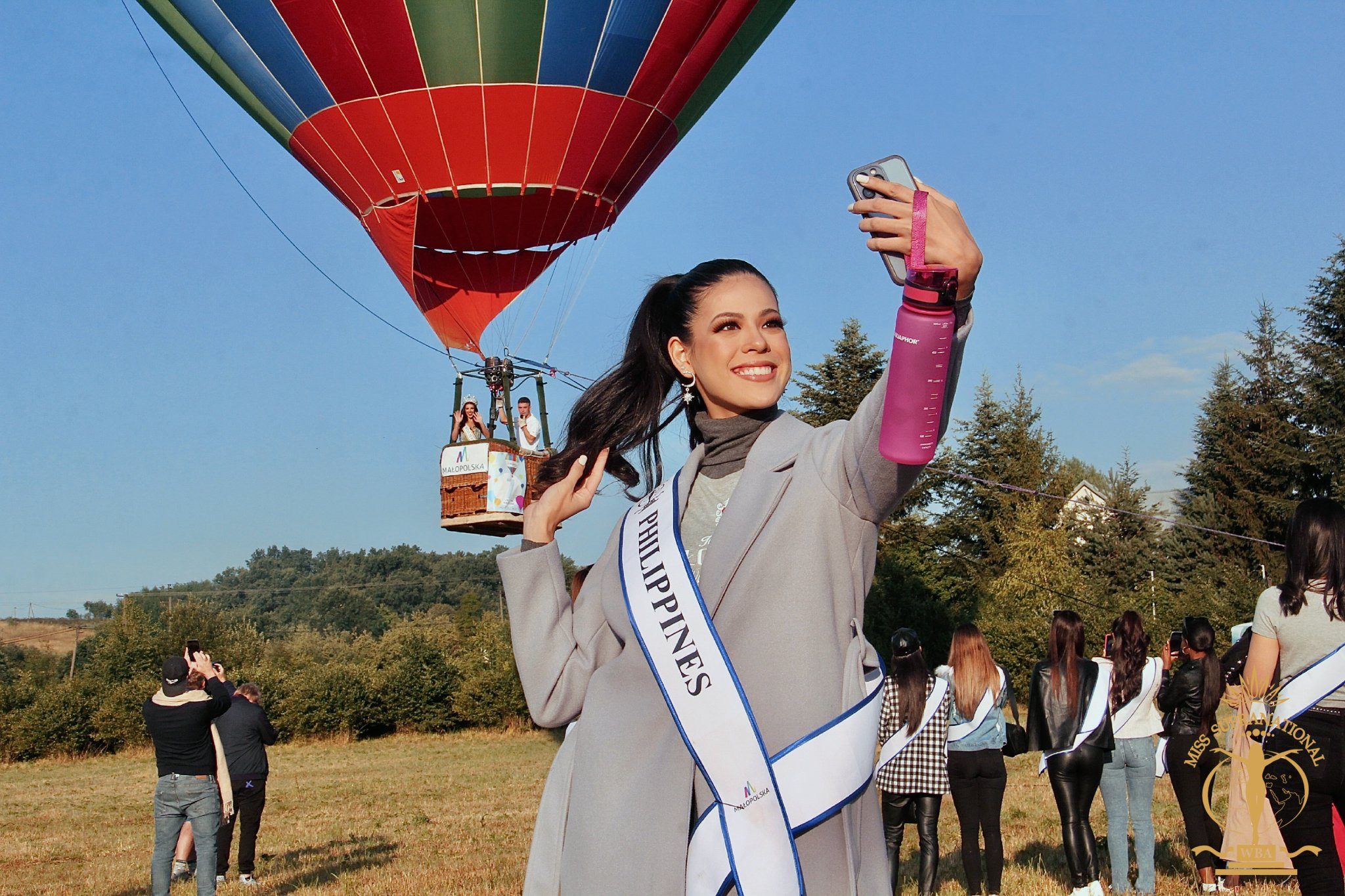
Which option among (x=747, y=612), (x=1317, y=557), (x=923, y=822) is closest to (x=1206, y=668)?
(x=923, y=822)

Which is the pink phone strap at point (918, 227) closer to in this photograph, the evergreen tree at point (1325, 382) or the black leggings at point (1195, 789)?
the black leggings at point (1195, 789)

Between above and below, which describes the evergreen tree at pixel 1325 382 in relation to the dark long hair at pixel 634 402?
above

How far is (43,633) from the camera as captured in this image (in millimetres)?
84062

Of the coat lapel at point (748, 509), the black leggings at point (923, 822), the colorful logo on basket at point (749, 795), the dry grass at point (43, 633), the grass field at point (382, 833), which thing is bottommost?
the grass field at point (382, 833)

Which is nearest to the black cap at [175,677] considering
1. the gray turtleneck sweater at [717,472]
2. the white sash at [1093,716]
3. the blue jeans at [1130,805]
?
the white sash at [1093,716]

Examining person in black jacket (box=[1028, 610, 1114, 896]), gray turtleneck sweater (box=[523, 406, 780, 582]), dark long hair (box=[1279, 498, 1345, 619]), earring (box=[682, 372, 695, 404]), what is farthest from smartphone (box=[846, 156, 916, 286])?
person in black jacket (box=[1028, 610, 1114, 896])

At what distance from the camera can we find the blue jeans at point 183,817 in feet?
25.0

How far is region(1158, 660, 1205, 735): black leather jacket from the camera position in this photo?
7145mm

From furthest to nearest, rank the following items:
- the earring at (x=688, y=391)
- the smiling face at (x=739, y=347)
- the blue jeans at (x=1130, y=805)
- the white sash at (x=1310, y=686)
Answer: the blue jeans at (x=1130, y=805), the white sash at (x=1310, y=686), the earring at (x=688, y=391), the smiling face at (x=739, y=347)

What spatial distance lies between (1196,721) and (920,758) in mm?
1522

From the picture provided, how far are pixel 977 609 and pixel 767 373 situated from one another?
27780mm

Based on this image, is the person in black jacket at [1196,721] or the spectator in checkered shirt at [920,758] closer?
the person in black jacket at [1196,721]

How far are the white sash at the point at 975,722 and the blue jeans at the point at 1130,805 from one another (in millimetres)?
701

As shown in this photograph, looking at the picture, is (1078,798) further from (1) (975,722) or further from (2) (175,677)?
(2) (175,677)
